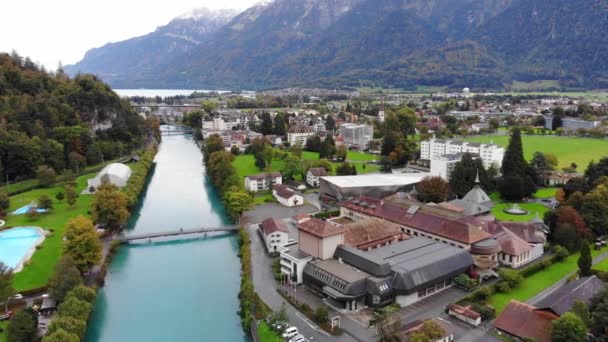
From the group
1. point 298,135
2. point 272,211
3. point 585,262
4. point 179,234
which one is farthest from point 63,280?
point 298,135

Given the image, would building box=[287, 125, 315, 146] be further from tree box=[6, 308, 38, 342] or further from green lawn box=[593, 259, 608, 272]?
tree box=[6, 308, 38, 342]

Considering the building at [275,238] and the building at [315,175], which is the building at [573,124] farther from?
the building at [275,238]

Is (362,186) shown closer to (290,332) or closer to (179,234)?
(179,234)

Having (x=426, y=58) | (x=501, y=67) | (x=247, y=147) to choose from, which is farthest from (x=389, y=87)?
(x=247, y=147)

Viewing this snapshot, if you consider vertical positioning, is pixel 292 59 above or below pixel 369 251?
above

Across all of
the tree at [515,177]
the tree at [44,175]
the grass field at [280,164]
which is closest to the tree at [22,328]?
the tree at [44,175]

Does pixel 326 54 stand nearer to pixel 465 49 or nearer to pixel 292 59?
pixel 292 59
